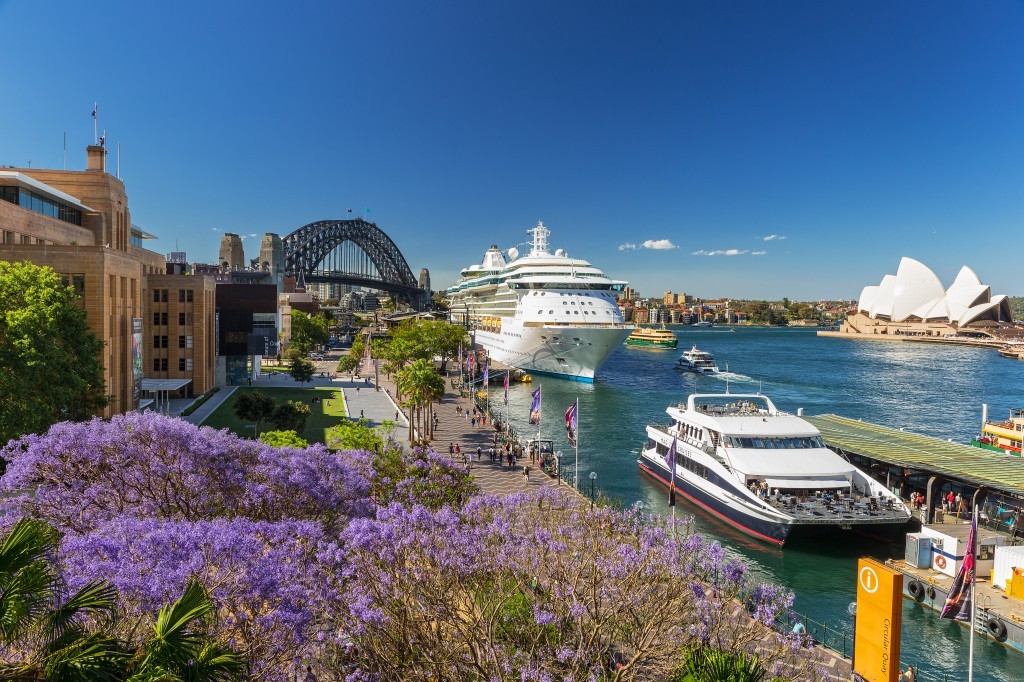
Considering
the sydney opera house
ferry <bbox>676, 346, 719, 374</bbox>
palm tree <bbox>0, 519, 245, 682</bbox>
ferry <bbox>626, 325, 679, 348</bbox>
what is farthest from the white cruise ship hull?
the sydney opera house

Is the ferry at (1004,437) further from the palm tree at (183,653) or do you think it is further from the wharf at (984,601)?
the palm tree at (183,653)

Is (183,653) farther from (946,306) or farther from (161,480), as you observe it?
(946,306)

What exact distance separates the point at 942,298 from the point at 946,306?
312cm

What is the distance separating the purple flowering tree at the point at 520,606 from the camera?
1039cm

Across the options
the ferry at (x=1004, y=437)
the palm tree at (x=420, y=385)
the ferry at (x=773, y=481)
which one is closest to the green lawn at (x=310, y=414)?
the palm tree at (x=420, y=385)

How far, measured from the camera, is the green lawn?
39812mm

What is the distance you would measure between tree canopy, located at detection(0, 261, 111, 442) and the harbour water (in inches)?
953

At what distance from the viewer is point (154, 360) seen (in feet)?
169

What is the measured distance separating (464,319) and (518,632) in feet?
378

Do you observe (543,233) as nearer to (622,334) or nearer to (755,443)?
(622,334)

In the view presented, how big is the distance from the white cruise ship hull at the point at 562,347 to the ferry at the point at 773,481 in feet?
135

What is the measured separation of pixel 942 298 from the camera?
190 m

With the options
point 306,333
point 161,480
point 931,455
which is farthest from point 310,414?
point 306,333

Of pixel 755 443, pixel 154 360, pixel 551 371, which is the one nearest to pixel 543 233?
pixel 551 371
